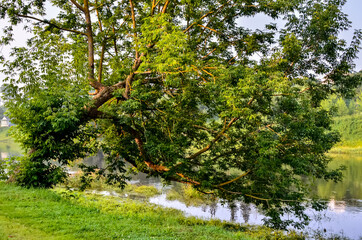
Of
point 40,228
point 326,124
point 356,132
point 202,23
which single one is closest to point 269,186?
point 326,124

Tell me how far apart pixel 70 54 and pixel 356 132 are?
51153 millimetres

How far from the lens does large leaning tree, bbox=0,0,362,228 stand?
8.54m

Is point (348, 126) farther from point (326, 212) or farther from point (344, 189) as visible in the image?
point (326, 212)

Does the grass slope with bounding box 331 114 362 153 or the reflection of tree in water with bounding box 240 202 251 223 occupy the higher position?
the grass slope with bounding box 331 114 362 153

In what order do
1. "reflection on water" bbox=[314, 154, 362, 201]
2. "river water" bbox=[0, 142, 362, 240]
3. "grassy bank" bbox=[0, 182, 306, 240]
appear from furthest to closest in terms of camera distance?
"reflection on water" bbox=[314, 154, 362, 201] → "river water" bbox=[0, 142, 362, 240] → "grassy bank" bbox=[0, 182, 306, 240]

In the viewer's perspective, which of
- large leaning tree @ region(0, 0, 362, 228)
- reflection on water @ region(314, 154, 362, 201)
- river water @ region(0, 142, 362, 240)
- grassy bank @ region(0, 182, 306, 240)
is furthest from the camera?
reflection on water @ region(314, 154, 362, 201)

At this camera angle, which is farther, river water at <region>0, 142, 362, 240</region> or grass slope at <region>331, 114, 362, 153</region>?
grass slope at <region>331, 114, 362, 153</region>

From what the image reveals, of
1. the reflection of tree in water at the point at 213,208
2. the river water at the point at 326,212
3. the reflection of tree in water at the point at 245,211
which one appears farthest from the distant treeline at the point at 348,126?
the reflection of tree in water at the point at 213,208

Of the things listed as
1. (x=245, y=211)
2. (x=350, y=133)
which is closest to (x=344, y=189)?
(x=245, y=211)

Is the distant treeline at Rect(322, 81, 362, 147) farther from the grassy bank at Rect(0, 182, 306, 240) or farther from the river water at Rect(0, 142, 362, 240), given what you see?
the grassy bank at Rect(0, 182, 306, 240)

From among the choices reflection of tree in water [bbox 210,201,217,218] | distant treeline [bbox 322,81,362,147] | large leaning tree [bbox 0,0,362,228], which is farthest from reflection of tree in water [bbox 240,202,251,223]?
distant treeline [bbox 322,81,362,147]

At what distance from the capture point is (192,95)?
369 inches

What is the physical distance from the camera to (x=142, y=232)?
20.7 ft

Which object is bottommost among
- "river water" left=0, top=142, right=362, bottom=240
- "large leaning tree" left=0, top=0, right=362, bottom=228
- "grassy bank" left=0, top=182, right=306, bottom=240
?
"river water" left=0, top=142, right=362, bottom=240
